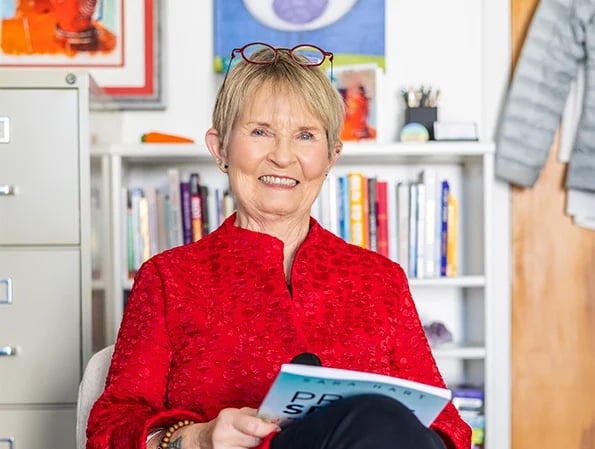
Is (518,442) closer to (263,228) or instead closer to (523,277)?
(523,277)

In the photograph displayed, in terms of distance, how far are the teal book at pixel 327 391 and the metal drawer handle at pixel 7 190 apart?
1206 millimetres

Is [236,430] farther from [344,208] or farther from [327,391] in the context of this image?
[344,208]

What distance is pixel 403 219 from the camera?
2639mm

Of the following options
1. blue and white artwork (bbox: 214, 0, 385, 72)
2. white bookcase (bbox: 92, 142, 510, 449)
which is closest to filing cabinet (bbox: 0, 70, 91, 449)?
white bookcase (bbox: 92, 142, 510, 449)

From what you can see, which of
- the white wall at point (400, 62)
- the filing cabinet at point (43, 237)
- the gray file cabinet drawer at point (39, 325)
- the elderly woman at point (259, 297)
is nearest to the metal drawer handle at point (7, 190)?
the filing cabinet at point (43, 237)

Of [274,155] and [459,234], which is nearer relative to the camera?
[274,155]

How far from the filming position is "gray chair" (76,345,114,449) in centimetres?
151

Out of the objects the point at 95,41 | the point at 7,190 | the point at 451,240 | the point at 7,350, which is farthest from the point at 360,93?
the point at 7,350

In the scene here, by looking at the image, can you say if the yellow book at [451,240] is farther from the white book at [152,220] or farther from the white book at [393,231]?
the white book at [152,220]

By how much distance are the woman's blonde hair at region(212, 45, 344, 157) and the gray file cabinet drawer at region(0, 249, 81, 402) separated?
807mm

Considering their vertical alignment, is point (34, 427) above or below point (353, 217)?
below

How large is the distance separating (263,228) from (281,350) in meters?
0.22

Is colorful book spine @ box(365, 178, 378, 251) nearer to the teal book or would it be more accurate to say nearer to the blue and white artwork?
the blue and white artwork

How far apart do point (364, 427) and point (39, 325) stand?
1.29 metres
